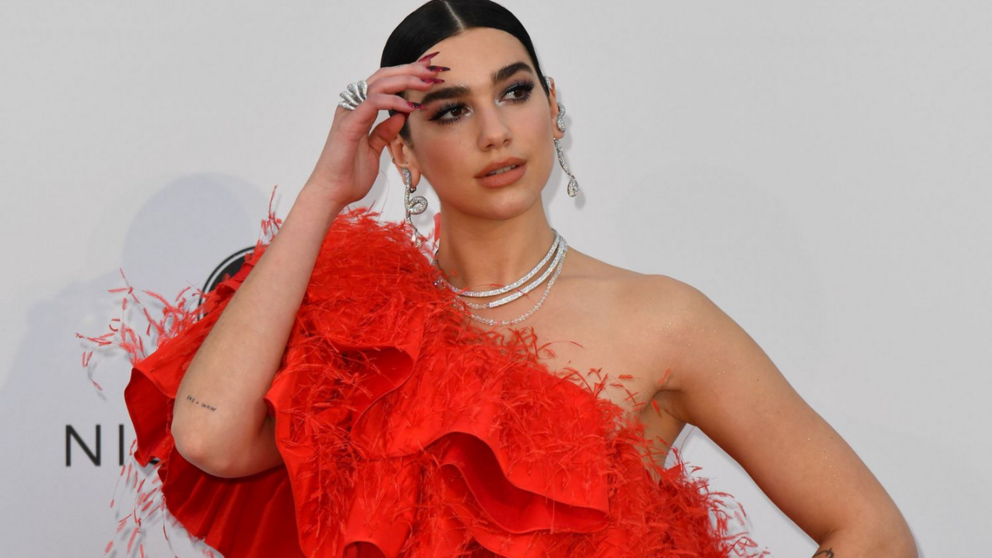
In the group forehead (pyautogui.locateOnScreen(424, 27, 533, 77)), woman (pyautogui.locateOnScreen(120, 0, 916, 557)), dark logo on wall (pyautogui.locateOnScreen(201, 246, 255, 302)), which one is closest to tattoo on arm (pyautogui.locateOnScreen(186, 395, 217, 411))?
woman (pyautogui.locateOnScreen(120, 0, 916, 557))

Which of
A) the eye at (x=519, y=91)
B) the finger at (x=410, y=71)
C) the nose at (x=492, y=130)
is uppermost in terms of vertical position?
the eye at (x=519, y=91)

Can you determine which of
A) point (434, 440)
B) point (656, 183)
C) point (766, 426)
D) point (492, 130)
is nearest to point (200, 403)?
point (434, 440)

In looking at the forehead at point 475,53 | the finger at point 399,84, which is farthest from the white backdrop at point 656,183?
the finger at point 399,84

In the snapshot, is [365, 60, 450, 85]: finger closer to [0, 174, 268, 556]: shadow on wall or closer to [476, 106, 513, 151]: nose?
[476, 106, 513, 151]: nose

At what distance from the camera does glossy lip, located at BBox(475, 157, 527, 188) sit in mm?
1438

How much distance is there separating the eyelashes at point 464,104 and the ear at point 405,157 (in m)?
0.10

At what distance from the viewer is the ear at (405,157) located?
1.56 meters

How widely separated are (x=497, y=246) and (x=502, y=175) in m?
0.15

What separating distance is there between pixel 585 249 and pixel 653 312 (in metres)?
0.56

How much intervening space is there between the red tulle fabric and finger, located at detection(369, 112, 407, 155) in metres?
0.18

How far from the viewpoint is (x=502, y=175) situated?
1.44m

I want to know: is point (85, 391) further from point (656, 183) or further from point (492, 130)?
point (656, 183)

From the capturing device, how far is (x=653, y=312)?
1.48 meters

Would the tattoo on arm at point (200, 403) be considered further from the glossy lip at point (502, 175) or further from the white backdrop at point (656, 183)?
the white backdrop at point (656, 183)
